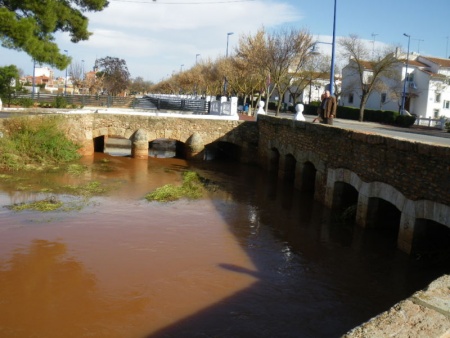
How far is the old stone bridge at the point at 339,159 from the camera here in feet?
30.5

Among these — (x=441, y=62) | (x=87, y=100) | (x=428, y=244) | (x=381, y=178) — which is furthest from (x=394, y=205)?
(x=441, y=62)

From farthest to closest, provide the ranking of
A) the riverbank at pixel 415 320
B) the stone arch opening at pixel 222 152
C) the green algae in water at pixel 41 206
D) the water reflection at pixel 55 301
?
the stone arch opening at pixel 222 152 → the green algae in water at pixel 41 206 → the water reflection at pixel 55 301 → the riverbank at pixel 415 320

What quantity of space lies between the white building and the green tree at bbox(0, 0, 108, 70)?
30.4 m

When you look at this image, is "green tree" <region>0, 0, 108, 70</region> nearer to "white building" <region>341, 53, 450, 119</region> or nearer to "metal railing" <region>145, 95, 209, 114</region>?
"metal railing" <region>145, 95, 209, 114</region>

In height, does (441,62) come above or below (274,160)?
above

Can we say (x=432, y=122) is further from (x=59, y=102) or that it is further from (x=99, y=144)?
(x=59, y=102)

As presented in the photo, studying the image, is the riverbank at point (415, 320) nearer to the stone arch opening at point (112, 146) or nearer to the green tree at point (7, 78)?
Answer: the stone arch opening at point (112, 146)

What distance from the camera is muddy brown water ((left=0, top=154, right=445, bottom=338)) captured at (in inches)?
274

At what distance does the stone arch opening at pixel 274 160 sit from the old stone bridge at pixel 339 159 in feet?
0.16

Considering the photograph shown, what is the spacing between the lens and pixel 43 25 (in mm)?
21109

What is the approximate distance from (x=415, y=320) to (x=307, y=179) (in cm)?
1359

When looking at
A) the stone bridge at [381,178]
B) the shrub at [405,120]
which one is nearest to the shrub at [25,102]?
the stone bridge at [381,178]

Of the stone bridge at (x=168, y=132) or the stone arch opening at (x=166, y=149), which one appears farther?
the stone arch opening at (x=166, y=149)

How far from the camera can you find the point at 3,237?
10.0 meters
